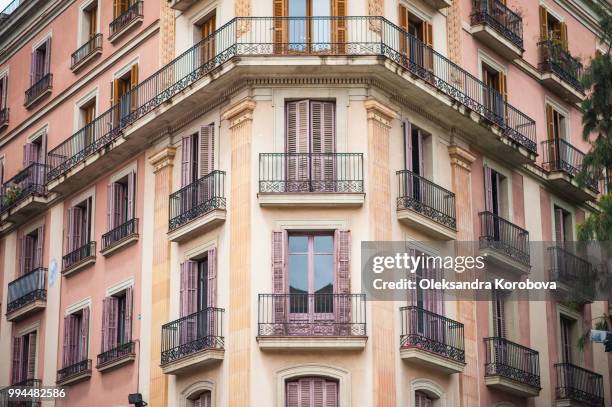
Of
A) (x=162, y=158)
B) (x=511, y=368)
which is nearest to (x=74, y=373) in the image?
(x=162, y=158)

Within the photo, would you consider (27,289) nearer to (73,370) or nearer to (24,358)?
(24,358)

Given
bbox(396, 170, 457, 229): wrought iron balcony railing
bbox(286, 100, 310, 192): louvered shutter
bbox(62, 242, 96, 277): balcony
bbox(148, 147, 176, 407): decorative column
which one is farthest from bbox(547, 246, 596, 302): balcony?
bbox(62, 242, 96, 277): balcony

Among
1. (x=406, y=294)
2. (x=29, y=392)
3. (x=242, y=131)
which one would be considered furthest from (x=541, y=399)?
(x=29, y=392)

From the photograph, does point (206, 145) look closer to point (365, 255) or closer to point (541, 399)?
point (365, 255)

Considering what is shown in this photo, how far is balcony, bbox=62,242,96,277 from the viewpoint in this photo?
4072cm

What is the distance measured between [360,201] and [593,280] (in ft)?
32.2

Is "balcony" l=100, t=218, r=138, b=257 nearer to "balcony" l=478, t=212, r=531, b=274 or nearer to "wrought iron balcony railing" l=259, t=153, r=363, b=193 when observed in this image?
"wrought iron balcony railing" l=259, t=153, r=363, b=193

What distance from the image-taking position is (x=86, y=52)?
4350 centimetres

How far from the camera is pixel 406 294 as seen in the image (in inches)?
1383

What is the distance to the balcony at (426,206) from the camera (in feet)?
116

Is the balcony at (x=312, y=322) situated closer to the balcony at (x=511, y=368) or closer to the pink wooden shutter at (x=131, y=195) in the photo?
the balcony at (x=511, y=368)

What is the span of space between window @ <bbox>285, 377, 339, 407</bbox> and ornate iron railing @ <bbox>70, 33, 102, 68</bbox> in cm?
1441

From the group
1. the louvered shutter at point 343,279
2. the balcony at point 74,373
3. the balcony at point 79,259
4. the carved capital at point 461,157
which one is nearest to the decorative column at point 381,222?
the louvered shutter at point 343,279

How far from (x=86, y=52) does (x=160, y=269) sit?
9.41 metres
